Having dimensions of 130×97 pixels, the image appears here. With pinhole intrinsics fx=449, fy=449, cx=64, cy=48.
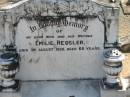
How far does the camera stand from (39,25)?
370 inches

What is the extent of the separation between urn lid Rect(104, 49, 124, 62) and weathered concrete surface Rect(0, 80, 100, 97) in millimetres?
864

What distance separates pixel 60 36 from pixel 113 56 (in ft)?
4.01

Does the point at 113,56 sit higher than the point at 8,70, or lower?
higher

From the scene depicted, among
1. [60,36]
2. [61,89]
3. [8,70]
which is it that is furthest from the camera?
[61,89]

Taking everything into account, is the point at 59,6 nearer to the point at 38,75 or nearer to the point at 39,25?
the point at 39,25

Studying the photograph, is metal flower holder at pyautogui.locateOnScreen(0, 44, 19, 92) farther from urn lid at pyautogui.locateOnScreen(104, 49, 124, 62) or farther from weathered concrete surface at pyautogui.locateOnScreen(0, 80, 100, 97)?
urn lid at pyautogui.locateOnScreen(104, 49, 124, 62)

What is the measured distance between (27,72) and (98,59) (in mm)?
1565

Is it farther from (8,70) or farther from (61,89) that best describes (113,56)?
(8,70)

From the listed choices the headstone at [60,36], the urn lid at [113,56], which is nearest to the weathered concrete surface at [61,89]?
the headstone at [60,36]

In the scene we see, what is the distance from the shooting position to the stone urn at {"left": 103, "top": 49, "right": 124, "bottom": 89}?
9008mm

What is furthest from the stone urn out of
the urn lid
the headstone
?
the headstone

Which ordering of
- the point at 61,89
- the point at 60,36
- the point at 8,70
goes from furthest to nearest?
the point at 61,89, the point at 60,36, the point at 8,70

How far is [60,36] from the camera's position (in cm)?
948

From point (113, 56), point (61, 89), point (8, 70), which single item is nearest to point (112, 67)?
point (113, 56)
